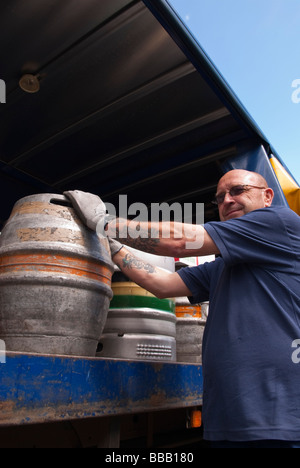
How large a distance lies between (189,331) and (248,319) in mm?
1053

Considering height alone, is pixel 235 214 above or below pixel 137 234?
above

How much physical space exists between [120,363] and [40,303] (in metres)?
0.36

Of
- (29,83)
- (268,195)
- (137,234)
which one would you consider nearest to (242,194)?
(268,195)

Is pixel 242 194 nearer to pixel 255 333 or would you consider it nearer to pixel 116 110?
pixel 255 333

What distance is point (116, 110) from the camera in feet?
7.58

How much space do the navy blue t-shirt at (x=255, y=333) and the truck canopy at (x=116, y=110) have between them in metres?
0.83

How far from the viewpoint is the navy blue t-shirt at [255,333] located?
1.26 m

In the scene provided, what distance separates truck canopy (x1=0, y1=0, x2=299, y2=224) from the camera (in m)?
1.80

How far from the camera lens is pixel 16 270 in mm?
1403

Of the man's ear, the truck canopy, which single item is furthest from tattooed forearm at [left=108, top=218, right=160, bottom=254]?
the truck canopy

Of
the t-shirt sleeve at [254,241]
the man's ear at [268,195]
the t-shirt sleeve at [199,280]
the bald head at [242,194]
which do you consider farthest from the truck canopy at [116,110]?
the t-shirt sleeve at [254,241]

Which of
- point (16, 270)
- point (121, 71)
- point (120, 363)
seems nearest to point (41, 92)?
point (121, 71)

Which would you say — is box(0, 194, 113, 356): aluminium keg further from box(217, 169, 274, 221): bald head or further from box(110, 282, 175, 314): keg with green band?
box(217, 169, 274, 221): bald head

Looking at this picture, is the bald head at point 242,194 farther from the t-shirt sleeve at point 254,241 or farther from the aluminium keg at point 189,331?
the aluminium keg at point 189,331
